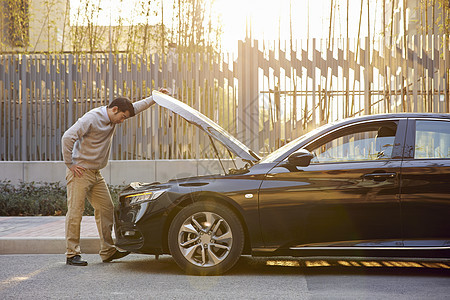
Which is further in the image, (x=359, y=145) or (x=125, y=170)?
(x=125, y=170)

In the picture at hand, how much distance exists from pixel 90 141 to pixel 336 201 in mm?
2703

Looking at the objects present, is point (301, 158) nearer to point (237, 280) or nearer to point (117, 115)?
point (237, 280)

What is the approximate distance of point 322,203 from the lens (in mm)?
5906

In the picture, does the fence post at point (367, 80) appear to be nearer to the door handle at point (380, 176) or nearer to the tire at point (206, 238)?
the door handle at point (380, 176)

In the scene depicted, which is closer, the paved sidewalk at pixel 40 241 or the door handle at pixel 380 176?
the door handle at pixel 380 176

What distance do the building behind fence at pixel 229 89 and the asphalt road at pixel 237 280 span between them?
5716 mm

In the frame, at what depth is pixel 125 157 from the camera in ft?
43.0

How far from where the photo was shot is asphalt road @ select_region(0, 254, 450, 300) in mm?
5285

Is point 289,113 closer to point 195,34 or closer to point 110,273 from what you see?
point 195,34

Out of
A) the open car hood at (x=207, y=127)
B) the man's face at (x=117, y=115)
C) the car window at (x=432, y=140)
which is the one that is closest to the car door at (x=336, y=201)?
the car window at (x=432, y=140)

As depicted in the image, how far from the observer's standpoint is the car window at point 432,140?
19.6ft

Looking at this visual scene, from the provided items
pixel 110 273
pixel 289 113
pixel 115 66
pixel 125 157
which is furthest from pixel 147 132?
pixel 110 273

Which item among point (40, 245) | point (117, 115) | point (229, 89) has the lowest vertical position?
point (40, 245)

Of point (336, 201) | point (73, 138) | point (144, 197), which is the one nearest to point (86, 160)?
point (73, 138)
